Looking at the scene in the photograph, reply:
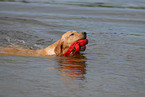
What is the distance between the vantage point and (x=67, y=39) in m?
7.71

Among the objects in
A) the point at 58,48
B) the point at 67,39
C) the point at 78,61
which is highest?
the point at 67,39

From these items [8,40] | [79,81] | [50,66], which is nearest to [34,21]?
[8,40]

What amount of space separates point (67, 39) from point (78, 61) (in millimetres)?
645

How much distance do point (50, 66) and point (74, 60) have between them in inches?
40.5

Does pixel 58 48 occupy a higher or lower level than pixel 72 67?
higher

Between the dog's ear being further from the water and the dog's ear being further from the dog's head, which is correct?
the water

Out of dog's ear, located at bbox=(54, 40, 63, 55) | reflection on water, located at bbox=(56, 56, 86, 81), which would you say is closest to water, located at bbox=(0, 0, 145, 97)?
reflection on water, located at bbox=(56, 56, 86, 81)

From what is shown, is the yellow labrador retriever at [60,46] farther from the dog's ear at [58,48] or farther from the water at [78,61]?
the water at [78,61]

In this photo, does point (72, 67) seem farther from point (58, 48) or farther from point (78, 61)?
point (58, 48)

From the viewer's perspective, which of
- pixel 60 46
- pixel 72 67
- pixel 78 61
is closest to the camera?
pixel 72 67

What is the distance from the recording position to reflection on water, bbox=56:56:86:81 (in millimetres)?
6059

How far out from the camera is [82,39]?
7.62 m

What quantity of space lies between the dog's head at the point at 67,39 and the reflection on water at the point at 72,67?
0.92 feet

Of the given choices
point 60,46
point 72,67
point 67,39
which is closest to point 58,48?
point 60,46
